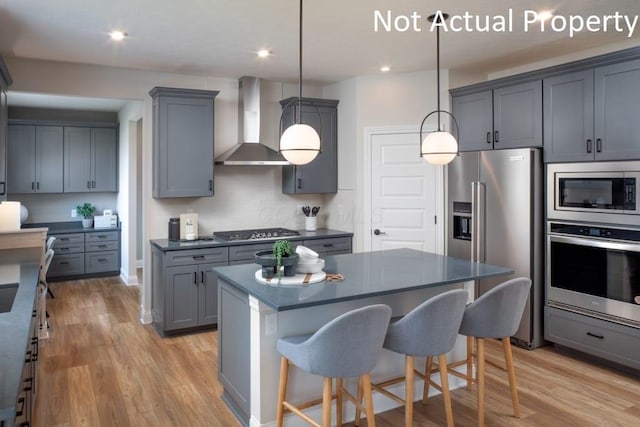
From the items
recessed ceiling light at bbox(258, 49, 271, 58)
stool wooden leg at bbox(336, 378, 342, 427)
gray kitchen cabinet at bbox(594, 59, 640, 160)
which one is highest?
recessed ceiling light at bbox(258, 49, 271, 58)

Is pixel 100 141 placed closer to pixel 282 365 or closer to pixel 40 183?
pixel 40 183

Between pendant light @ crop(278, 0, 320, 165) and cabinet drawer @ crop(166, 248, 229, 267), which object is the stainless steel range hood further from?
pendant light @ crop(278, 0, 320, 165)

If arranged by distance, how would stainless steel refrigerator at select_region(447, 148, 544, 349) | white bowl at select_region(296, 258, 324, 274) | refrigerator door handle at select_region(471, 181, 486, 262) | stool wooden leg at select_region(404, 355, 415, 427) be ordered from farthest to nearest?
1. refrigerator door handle at select_region(471, 181, 486, 262)
2. stainless steel refrigerator at select_region(447, 148, 544, 349)
3. white bowl at select_region(296, 258, 324, 274)
4. stool wooden leg at select_region(404, 355, 415, 427)

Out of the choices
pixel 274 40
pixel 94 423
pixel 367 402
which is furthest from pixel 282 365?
pixel 274 40

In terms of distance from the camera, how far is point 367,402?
2383 mm

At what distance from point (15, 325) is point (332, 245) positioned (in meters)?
3.61

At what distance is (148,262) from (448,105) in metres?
3.55

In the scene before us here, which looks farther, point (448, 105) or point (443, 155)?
point (448, 105)

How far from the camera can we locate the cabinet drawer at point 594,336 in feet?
11.4

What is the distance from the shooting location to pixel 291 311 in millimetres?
2732

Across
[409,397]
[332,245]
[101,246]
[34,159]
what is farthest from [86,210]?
[409,397]

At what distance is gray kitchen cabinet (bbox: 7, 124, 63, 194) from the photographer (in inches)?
276

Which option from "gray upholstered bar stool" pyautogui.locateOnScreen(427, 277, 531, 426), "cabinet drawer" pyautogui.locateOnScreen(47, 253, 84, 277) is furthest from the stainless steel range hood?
"cabinet drawer" pyautogui.locateOnScreen(47, 253, 84, 277)

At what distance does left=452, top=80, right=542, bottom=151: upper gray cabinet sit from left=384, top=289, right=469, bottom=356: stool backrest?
2.25 m
